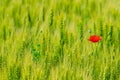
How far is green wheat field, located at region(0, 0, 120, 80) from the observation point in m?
2.22

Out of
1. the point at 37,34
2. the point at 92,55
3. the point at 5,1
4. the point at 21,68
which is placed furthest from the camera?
the point at 5,1

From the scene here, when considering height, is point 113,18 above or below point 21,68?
above

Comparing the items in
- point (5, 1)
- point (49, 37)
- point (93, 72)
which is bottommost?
point (93, 72)

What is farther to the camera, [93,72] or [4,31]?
[4,31]

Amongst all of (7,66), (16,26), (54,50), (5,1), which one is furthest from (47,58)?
(5,1)

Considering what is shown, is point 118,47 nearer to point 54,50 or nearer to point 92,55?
point 92,55

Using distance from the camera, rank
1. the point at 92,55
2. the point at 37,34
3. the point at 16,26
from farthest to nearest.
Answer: the point at 16,26
the point at 37,34
the point at 92,55

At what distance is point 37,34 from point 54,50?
1.16 feet

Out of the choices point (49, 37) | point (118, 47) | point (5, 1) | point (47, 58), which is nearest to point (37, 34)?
point (49, 37)

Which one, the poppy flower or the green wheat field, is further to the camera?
the poppy flower

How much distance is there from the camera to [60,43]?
2547mm

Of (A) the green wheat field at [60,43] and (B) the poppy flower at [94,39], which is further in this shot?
(B) the poppy flower at [94,39]

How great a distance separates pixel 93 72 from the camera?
7.41 feet

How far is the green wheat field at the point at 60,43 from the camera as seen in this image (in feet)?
7.29
